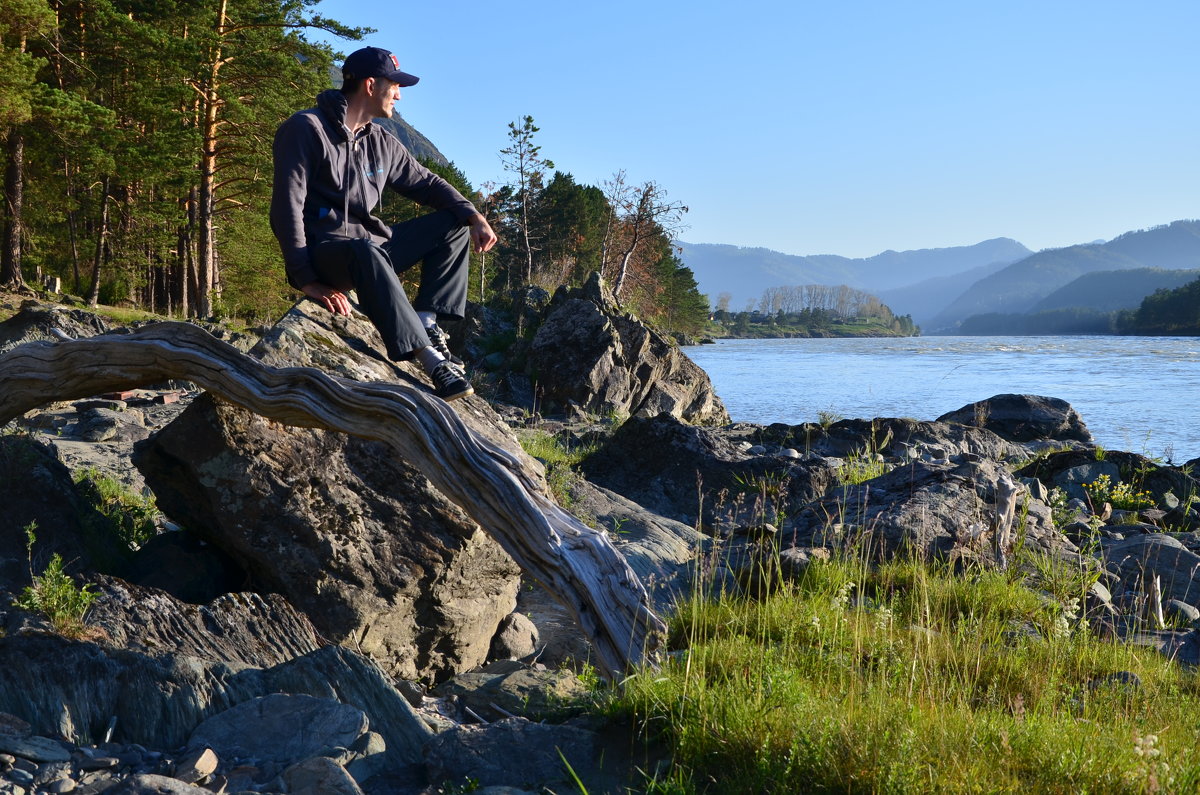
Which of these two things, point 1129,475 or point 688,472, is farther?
point 1129,475

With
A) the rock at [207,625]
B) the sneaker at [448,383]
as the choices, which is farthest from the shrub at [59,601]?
the sneaker at [448,383]

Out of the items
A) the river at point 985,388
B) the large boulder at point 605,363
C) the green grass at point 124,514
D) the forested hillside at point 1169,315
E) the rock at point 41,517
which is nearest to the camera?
the rock at point 41,517

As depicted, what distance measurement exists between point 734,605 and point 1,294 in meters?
30.9

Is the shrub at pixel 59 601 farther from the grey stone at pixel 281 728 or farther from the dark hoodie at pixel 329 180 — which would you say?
the dark hoodie at pixel 329 180

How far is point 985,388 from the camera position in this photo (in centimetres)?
3008

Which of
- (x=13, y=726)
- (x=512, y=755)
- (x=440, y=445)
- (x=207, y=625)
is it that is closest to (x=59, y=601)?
(x=207, y=625)

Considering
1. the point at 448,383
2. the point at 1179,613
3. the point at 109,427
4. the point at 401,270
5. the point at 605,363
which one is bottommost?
the point at 1179,613

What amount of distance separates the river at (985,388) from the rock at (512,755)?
13.8 m

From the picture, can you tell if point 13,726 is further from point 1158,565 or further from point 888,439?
point 888,439

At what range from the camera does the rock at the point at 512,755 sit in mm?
3088

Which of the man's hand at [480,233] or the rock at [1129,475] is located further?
the rock at [1129,475]

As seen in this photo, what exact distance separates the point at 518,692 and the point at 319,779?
148 cm

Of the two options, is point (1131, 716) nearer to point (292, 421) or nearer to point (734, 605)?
point (734, 605)

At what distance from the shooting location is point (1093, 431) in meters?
19.2
